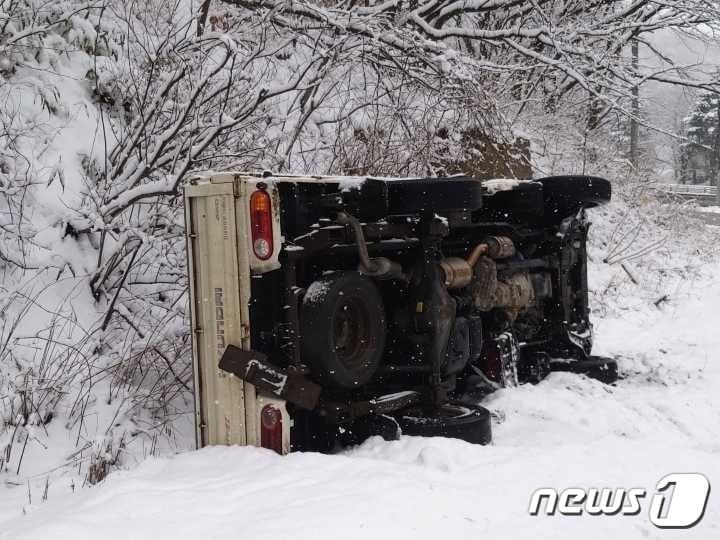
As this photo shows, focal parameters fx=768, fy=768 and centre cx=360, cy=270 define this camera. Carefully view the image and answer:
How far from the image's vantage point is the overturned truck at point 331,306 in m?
3.59

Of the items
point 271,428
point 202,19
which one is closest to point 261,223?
point 271,428

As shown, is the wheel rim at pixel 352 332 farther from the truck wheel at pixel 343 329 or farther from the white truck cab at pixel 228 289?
the white truck cab at pixel 228 289

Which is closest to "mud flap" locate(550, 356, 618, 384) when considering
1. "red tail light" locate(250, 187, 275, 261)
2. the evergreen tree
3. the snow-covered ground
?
the snow-covered ground

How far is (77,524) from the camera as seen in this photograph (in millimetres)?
2645

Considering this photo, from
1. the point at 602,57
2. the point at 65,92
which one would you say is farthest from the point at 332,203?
the point at 602,57

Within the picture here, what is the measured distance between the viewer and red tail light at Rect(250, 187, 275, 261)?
11.6 ft

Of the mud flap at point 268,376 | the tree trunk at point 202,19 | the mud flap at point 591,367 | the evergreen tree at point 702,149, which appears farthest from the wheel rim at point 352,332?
the evergreen tree at point 702,149

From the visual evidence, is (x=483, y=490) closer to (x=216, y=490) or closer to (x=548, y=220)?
(x=216, y=490)

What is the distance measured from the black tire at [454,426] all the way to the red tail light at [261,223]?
4.06 feet

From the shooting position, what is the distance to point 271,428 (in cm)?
361

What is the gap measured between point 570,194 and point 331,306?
9.12ft

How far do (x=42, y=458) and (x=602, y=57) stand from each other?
7.98m

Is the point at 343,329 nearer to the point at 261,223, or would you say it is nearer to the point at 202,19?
the point at 261,223

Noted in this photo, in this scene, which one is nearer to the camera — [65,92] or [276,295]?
[276,295]
